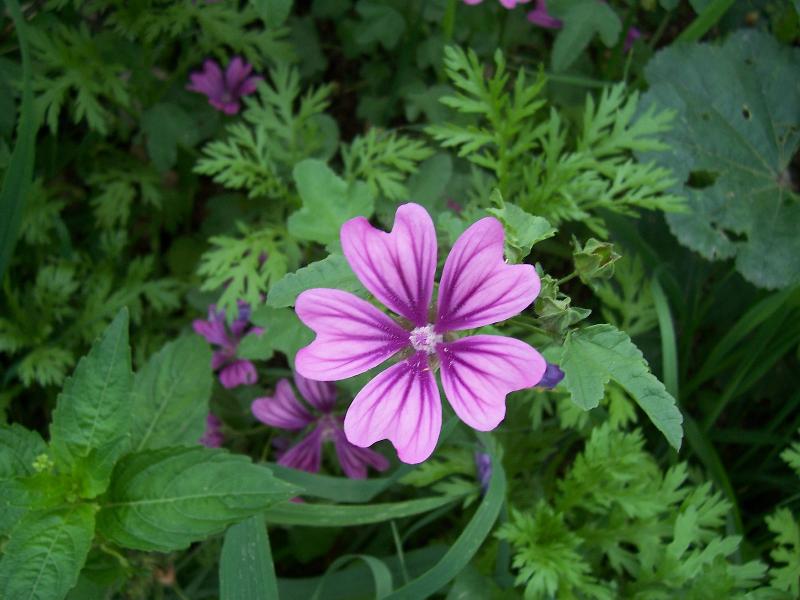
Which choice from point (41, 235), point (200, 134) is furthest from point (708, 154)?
point (41, 235)

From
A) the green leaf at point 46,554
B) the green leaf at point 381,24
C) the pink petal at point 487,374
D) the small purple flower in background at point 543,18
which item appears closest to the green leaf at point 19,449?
the green leaf at point 46,554

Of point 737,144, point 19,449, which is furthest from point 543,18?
point 19,449

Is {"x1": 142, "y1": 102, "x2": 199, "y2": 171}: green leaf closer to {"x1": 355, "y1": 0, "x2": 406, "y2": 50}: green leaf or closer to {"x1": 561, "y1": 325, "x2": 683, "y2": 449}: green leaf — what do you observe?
{"x1": 355, "y1": 0, "x2": 406, "y2": 50}: green leaf

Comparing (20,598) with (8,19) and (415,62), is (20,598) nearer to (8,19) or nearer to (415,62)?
(8,19)

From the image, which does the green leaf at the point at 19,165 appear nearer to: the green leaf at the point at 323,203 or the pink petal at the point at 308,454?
the green leaf at the point at 323,203

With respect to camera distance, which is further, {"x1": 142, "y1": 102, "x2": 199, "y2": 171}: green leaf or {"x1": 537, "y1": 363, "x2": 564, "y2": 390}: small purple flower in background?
{"x1": 142, "y1": 102, "x2": 199, "y2": 171}: green leaf

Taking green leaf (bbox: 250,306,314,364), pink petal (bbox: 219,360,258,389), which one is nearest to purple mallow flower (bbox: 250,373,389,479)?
pink petal (bbox: 219,360,258,389)
